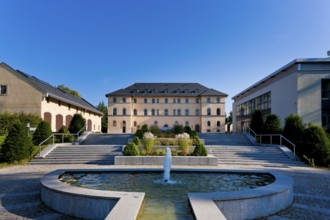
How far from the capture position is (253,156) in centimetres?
1638

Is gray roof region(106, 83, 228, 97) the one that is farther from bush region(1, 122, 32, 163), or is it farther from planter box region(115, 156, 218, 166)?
planter box region(115, 156, 218, 166)

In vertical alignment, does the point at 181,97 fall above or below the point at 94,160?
above

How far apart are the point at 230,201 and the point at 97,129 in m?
41.3

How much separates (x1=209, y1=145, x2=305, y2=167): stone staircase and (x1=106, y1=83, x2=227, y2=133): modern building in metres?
41.8

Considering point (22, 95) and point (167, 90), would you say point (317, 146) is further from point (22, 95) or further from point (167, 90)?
point (167, 90)

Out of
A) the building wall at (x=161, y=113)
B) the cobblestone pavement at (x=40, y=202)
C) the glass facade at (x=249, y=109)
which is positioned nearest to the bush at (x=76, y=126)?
the cobblestone pavement at (x=40, y=202)

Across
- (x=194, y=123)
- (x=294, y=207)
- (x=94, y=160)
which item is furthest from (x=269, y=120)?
(x=194, y=123)

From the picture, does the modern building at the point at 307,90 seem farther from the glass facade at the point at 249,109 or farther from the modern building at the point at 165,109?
the modern building at the point at 165,109

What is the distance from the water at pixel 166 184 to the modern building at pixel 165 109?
5022 cm

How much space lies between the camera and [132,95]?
60.0m

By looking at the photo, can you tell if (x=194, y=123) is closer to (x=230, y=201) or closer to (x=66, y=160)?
(x=66, y=160)

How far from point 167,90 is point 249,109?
29.2 metres

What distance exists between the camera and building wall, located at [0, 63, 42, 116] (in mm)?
24250

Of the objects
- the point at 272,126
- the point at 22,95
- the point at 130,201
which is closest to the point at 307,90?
the point at 272,126
